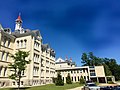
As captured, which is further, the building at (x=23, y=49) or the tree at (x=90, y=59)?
the tree at (x=90, y=59)

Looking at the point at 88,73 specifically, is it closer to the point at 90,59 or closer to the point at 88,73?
the point at 88,73

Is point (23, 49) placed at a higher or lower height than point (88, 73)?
higher

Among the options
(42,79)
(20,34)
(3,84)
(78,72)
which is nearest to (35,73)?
(42,79)

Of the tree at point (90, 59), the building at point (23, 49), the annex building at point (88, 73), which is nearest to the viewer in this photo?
the building at point (23, 49)

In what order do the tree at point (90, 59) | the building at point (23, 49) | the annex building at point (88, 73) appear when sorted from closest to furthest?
1. the building at point (23, 49)
2. the annex building at point (88, 73)
3. the tree at point (90, 59)

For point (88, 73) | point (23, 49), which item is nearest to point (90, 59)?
point (88, 73)

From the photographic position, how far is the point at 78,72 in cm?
6325

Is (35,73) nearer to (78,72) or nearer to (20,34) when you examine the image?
(20,34)

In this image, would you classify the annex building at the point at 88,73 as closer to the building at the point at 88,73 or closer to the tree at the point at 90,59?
the building at the point at 88,73

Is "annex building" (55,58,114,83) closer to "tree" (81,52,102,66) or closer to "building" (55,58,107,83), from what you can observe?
"building" (55,58,107,83)

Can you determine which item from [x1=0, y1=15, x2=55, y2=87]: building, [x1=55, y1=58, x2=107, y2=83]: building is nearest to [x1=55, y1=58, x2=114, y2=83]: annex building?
[x1=55, y1=58, x2=107, y2=83]: building

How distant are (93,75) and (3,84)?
Result: 4080 cm

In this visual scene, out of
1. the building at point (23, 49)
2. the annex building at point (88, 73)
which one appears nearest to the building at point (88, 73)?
the annex building at point (88, 73)

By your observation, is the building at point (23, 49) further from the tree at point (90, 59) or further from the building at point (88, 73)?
the tree at point (90, 59)
